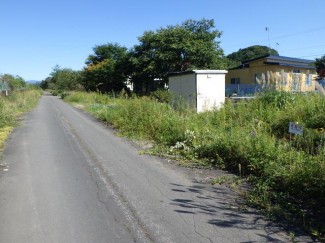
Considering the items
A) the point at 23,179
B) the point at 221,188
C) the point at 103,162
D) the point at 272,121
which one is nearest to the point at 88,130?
the point at 103,162

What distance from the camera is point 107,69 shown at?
118ft

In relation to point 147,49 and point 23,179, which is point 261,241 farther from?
point 147,49

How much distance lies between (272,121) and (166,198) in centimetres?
463

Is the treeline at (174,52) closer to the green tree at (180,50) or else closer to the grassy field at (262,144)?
the green tree at (180,50)

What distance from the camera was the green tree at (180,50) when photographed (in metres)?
25.2

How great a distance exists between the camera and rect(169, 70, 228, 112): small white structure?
40.3 feet

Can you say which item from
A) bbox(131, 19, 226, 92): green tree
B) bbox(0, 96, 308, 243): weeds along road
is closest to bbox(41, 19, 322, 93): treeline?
bbox(131, 19, 226, 92): green tree

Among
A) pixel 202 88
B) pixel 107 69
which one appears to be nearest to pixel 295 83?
pixel 202 88

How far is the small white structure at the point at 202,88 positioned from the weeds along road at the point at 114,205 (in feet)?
18.3

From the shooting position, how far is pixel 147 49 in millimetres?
28219

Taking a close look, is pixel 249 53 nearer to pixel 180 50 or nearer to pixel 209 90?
pixel 180 50

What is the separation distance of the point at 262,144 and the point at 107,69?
32272 millimetres

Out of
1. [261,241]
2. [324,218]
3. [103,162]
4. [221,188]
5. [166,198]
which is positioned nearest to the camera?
[261,241]

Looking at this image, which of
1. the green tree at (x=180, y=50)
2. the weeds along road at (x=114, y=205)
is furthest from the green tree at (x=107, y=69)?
the weeds along road at (x=114, y=205)
